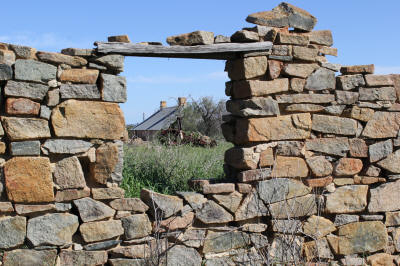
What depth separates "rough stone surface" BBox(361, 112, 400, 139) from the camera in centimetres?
512

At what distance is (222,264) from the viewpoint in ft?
14.7

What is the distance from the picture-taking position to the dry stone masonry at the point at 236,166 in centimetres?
383

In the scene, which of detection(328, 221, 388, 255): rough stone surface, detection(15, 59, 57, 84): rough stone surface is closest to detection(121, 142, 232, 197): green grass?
detection(15, 59, 57, 84): rough stone surface

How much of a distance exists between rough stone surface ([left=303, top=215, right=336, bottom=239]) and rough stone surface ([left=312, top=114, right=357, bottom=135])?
2.92 feet

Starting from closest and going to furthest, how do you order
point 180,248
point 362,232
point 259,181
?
1. point 180,248
2. point 259,181
3. point 362,232

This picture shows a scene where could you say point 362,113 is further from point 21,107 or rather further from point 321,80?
point 21,107

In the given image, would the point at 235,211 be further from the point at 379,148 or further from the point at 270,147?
the point at 379,148

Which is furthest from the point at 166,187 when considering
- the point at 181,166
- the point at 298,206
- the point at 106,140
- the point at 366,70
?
the point at 366,70

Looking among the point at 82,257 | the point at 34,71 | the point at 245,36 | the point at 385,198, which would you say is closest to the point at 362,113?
the point at 385,198

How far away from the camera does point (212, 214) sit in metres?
4.45

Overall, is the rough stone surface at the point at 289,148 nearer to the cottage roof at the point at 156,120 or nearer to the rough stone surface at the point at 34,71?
the rough stone surface at the point at 34,71

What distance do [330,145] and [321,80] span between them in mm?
670

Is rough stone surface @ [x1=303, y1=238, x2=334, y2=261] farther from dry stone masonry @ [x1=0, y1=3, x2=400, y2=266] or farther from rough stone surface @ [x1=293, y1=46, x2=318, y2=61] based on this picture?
rough stone surface @ [x1=293, y1=46, x2=318, y2=61]

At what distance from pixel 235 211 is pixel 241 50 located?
1.51 m
